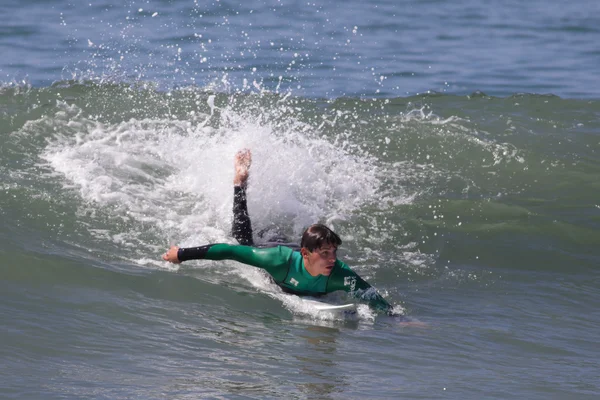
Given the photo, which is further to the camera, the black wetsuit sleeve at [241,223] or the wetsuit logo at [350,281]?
the black wetsuit sleeve at [241,223]

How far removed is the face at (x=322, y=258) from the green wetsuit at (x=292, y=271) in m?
0.17

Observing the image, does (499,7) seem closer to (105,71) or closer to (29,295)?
(105,71)

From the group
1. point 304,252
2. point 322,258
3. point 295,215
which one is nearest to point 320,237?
point 322,258

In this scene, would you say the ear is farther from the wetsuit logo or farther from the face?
the wetsuit logo

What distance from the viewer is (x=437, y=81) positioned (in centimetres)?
1602

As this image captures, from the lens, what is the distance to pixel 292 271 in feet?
23.1

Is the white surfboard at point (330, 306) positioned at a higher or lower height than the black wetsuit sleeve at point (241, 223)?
lower

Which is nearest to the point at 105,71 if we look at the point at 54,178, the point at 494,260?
the point at 54,178

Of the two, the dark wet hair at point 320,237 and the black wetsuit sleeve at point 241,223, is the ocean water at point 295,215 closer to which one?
the black wetsuit sleeve at point 241,223

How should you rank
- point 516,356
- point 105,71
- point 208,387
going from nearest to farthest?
point 208,387, point 516,356, point 105,71

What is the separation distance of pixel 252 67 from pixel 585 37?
845 cm

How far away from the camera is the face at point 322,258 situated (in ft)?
21.7

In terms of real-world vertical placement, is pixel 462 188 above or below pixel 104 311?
above

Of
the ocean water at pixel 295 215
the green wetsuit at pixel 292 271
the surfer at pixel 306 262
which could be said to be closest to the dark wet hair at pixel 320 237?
the surfer at pixel 306 262
